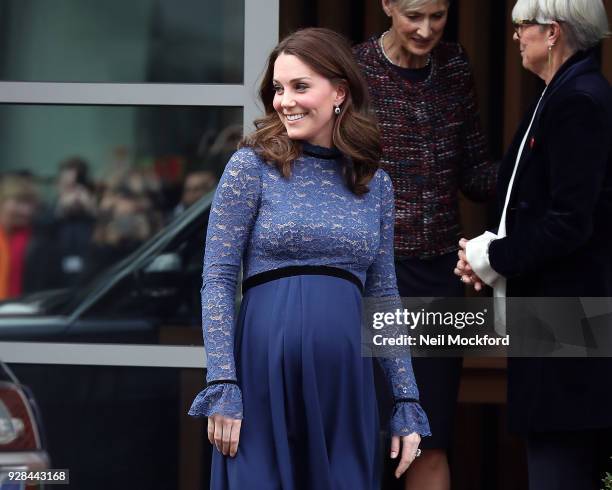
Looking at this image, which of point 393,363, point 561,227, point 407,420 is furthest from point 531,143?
point 407,420

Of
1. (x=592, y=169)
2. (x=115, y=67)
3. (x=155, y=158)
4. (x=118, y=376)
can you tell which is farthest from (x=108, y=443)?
(x=592, y=169)

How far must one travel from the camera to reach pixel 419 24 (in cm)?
400

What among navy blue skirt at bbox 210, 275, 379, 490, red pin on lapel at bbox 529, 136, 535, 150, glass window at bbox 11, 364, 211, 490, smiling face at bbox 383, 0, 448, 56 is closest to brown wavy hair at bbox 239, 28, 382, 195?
navy blue skirt at bbox 210, 275, 379, 490

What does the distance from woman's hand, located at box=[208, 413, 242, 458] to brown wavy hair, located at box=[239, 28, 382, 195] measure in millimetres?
548

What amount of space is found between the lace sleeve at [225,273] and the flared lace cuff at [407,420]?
1.43ft

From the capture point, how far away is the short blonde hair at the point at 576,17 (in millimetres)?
3443

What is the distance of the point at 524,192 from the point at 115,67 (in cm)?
150

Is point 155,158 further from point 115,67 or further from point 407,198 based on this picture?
point 407,198

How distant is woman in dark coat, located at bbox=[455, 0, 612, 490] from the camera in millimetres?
3303

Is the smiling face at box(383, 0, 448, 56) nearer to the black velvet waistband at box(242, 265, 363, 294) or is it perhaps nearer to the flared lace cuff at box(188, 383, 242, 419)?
the black velvet waistband at box(242, 265, 363, 294)

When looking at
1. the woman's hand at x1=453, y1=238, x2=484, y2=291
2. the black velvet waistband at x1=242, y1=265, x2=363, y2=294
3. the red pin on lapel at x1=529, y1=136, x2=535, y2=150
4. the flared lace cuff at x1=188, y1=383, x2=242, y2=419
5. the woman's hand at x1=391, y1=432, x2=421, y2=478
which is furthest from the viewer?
the woman's hand at x1=453, y1=238, x2=484, y2=291

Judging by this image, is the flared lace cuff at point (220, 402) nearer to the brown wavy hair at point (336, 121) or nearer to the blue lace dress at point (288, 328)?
the blue lace dress at point (288, 328)

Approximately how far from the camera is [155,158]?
431 cm

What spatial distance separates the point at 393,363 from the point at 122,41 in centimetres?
165
